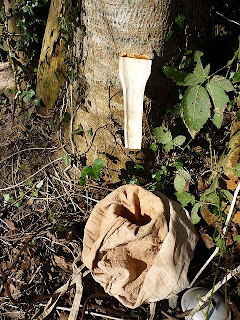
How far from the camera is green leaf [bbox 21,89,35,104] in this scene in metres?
2.70

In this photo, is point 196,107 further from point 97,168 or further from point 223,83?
point 97,168

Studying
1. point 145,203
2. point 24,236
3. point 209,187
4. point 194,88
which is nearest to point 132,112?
point 194,88

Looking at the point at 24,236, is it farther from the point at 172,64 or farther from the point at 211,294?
the point at 172,64

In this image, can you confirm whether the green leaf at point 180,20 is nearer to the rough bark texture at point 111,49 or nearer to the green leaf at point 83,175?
the rough bark texture at point 111,49

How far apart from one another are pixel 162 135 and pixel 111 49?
594 mm

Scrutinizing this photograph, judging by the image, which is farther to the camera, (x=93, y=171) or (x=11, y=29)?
(x=11, y=29)

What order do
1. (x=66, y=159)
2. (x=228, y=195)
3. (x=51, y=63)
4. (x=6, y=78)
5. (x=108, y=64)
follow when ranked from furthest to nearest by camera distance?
(x=6, y=78), (x=51, y=63), (x=66, y=159), (x=228, y=195), (x=108, y=64)

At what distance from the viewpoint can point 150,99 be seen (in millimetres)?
2002

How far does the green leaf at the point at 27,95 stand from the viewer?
2.70 metres

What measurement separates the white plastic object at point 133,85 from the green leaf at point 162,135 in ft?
0.83

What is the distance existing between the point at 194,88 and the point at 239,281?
43.9 inches

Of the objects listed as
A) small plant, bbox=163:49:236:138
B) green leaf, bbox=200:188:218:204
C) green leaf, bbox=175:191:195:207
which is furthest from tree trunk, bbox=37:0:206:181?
green leaf, bbox=200:188:218:204

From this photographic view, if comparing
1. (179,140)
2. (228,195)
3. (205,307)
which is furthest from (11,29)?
Answer: (205,307)

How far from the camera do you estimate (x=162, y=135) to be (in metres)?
2.15
